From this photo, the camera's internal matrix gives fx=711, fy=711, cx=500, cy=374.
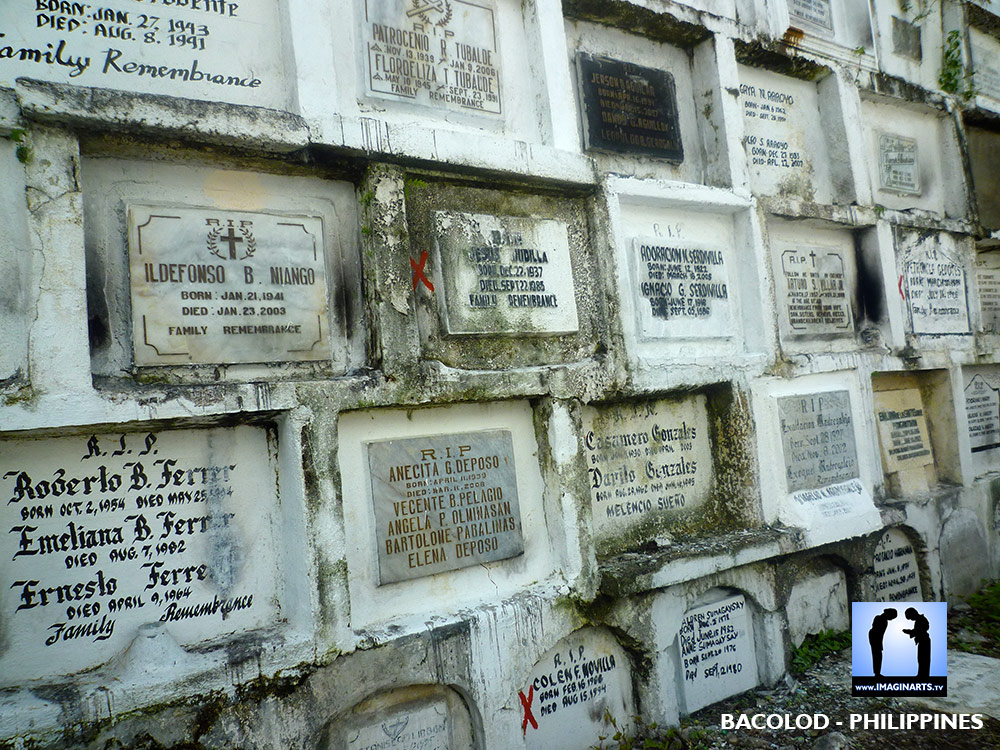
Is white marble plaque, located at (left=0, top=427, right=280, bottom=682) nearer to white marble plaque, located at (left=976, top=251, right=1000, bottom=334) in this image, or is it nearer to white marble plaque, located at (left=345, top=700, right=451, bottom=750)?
white marble plaque, located at (left=345, top=700, right=451, bottom=750)

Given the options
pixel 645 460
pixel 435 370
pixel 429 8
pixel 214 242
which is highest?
pixel 429 8

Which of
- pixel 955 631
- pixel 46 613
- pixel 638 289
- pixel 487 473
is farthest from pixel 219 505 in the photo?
pixel 955 631

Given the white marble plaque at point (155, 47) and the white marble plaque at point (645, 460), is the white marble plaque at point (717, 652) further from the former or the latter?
the white marble plaque at point (155, 47)

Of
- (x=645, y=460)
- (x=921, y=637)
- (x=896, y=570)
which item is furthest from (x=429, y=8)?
(x=896, y=570)

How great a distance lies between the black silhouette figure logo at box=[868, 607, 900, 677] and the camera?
3.94 m

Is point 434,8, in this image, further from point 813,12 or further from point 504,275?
point 813,12

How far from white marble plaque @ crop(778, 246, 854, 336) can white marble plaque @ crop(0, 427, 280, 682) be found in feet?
11.8

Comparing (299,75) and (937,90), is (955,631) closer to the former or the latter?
(937,90)

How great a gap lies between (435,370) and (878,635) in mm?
3020

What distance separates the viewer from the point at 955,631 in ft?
15.5

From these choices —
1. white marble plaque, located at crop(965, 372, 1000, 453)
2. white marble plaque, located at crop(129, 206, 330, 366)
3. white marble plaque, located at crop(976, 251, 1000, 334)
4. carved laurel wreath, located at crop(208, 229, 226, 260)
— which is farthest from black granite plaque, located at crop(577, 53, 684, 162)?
white marble plaque, located at crop(976, 251, 1000, 334)

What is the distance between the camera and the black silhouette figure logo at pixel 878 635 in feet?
12.9

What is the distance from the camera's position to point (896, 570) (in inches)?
197

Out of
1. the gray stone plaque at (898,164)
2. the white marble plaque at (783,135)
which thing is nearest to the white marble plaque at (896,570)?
the white marble plaque at (783,135)
